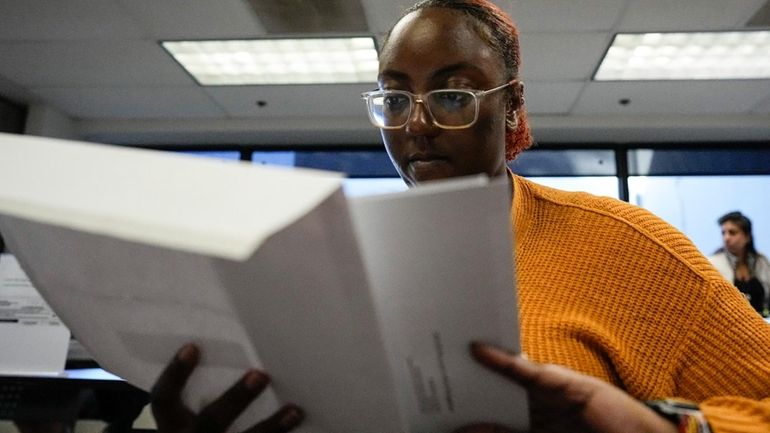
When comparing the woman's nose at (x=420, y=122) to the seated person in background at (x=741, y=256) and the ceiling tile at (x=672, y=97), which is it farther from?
the seated person in background at (x=741, y=256)

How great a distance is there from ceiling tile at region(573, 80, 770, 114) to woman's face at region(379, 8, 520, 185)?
3118 mm

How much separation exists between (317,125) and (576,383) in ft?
13.3

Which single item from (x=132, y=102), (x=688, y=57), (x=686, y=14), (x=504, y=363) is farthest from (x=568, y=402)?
(x=132, y=102)

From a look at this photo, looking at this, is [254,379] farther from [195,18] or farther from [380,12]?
[195,18]

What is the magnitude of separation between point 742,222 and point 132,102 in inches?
164

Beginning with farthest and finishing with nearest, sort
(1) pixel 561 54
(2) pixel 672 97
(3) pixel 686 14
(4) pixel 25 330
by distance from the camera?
1. (2) pixel 672 97
2. (1) pixel 561 54
3. (3) pixel 686 14
4. (4) pixel 25 330

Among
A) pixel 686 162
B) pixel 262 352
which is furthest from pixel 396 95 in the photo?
pixel 686 162

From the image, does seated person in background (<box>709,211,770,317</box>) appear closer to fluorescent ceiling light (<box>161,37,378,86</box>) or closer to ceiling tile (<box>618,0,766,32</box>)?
ceiling tile (<box>618,0,766,32</box>)

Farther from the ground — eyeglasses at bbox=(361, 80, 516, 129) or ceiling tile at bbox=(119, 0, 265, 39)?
ceiling tile at bbox=(119, 0, 265, 39)

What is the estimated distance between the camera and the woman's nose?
→ 0.75 metres

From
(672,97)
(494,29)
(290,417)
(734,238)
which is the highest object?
(672,97)

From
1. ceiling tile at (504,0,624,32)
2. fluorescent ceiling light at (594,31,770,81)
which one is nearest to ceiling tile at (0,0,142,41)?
ceiling tile at (504,0,624,32)

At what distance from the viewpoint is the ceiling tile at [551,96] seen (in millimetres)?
3623

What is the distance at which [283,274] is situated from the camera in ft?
1.18
